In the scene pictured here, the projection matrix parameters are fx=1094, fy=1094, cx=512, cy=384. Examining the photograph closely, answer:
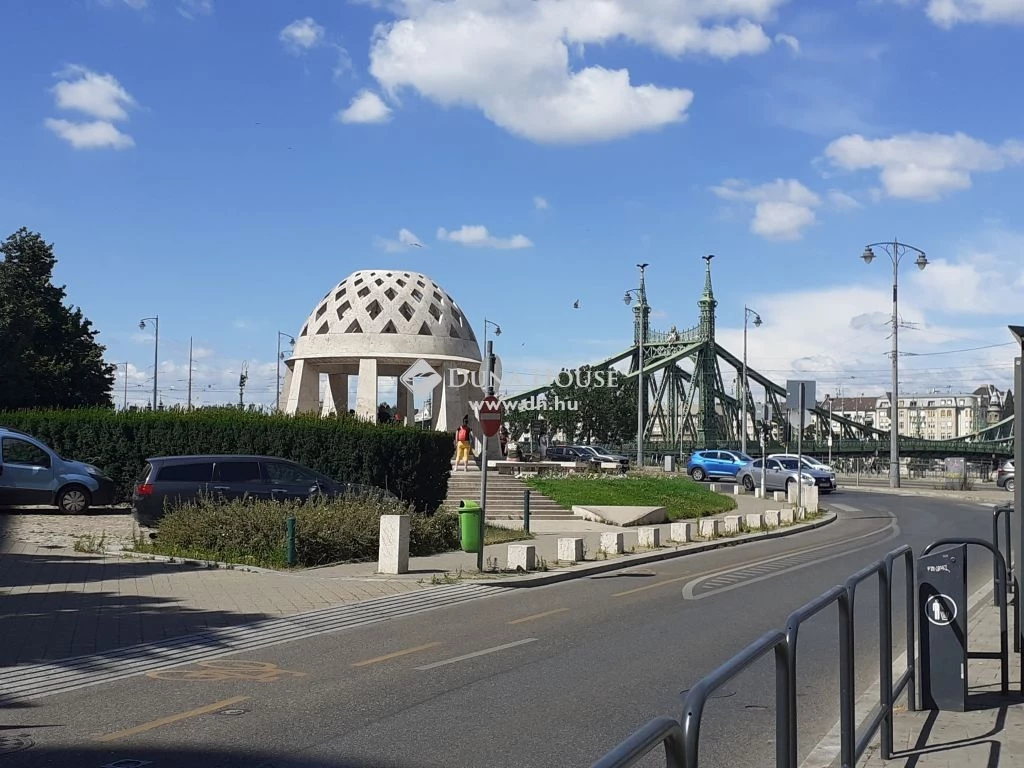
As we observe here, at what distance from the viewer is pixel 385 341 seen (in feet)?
140

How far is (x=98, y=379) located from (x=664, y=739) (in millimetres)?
53046

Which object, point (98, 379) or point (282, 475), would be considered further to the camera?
point (98, 379)

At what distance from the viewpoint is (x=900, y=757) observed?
21.1 feet

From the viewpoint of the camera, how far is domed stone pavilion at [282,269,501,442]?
42812 millimetres

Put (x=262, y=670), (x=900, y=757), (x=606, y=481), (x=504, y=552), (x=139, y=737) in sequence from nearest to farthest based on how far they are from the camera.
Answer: (x=900, y=757)
(x=139, y=737)
(x=262, y=670)
(x=504, y=552)
(x=606, y=481)

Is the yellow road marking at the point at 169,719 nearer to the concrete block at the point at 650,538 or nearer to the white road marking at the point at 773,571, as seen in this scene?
the white road marking at the point at 773,571

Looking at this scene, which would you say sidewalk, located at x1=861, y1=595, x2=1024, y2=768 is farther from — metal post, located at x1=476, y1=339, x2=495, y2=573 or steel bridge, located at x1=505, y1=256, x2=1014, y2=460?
steel bridge, located at x1=505, y1=256, x2=1014, y2=460

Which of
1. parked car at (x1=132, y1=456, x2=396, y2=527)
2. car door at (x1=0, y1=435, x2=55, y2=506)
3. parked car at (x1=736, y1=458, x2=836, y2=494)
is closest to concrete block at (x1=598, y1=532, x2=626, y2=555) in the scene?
parked car at (x1=132, y1=456, x2=396, y2=527)

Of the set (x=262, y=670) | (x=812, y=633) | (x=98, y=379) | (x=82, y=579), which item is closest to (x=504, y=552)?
(x=82, y=579)

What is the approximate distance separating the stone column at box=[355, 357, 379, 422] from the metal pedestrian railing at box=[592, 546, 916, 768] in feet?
117

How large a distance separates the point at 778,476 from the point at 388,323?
16995 mm

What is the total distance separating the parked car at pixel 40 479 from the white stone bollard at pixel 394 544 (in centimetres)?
950

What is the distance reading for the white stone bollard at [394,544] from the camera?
52.1 feet

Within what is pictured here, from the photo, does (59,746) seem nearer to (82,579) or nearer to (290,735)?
(290,735)
